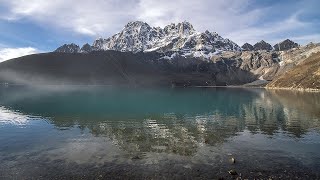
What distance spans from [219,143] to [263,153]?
9854mm

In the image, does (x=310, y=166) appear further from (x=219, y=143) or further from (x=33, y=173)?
(x=33, y=173)

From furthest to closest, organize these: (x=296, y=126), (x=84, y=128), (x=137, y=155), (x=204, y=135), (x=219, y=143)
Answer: (x=296, y=126) < (x=84, y=128) < (x=204, y=135) < (x=219, y=143) < (x=137, y=155)

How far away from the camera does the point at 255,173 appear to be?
4400 centimetres

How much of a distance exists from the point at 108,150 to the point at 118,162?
811 cm

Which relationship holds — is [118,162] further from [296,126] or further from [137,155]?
[296,126]

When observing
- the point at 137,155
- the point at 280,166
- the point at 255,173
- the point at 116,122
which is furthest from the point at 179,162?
the point at 116,122

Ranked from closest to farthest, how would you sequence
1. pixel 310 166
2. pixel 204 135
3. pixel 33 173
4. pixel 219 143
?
pixel 33 173 → pixel 310 166 → pixel 219 143 → pixel 204 135

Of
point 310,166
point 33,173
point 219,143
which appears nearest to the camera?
point 33,173

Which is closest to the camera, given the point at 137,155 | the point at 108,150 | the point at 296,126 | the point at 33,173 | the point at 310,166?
the point at 33,173

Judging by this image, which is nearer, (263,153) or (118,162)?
(118,162)

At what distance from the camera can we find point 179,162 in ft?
161

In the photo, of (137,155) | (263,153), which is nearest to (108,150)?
(137,155)

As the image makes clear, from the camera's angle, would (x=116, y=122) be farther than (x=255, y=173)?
Yes

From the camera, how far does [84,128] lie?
8162cm
